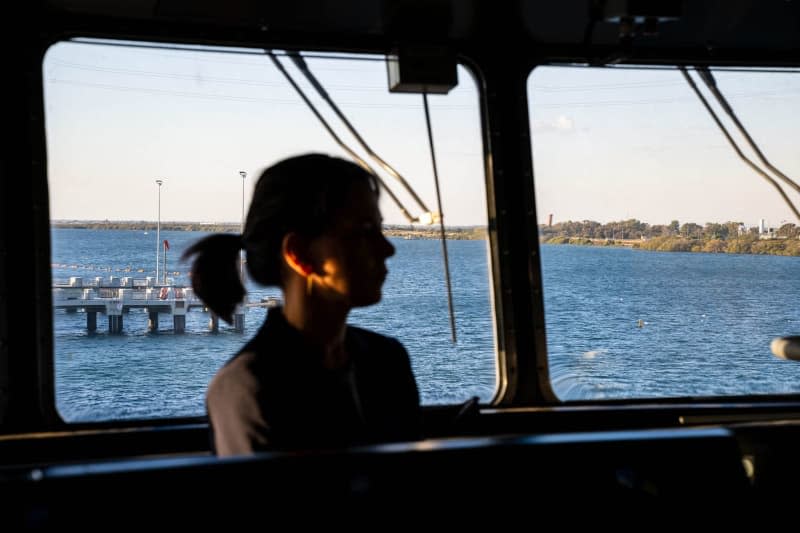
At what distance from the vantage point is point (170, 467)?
2.42 ft

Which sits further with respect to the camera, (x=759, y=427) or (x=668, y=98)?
(x=668, y=98)

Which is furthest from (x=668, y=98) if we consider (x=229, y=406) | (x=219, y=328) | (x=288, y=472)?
(x=288, y=472)

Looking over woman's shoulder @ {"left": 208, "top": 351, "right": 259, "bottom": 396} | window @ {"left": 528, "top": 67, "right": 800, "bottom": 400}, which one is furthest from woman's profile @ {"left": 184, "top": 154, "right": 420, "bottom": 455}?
window @ {"left": 528, "top": 67, "right": 800, "bottom": 400}

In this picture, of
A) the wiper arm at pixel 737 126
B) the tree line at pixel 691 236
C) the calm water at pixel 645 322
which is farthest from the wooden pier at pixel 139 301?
the wiper arm at pixel 737 126

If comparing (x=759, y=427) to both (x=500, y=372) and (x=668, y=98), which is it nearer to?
(x=500, y=372)

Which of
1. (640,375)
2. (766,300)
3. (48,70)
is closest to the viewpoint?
(48,70)

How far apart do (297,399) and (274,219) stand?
0.37 meters

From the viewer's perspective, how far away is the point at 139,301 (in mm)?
3818

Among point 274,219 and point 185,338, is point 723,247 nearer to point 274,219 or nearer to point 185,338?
point 185,338

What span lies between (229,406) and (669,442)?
0.88 meters

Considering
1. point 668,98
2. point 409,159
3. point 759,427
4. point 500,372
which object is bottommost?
point 759,427

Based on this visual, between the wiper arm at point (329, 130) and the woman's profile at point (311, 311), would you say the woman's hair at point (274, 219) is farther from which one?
the wiper arm at point (329, 130)

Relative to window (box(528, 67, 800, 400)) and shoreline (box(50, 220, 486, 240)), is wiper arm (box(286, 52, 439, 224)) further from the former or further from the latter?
window (box(528, 67, 800, 400))

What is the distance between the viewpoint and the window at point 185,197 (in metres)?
2.97
